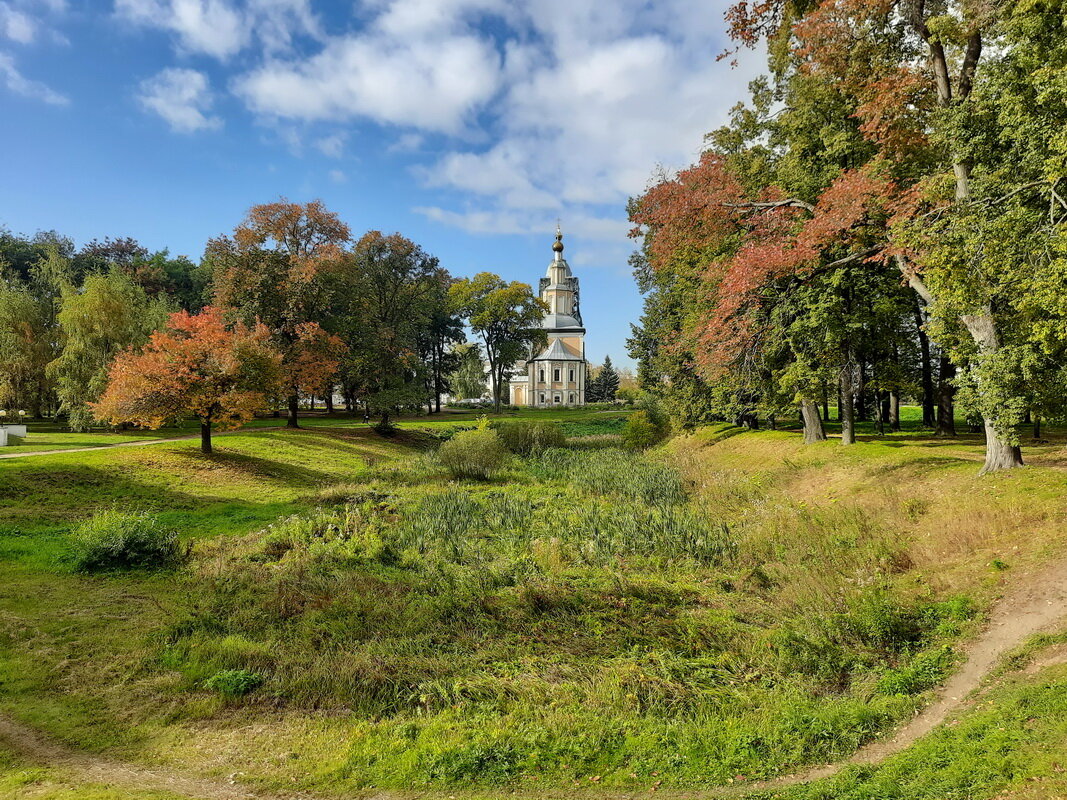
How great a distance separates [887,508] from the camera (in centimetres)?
1171

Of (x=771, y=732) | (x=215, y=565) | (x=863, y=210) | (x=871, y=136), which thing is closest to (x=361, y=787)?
(x=771, y=732)

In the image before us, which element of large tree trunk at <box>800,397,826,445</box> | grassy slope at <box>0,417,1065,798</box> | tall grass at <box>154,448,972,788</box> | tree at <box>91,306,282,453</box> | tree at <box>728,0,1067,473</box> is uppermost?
tree at <box>728,0,1067,473</box>

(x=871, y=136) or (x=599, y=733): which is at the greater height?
(x=871, y=136)

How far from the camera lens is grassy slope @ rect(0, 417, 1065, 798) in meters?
4.85

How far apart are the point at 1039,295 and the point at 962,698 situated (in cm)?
706

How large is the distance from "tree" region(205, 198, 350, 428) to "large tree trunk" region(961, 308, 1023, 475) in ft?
88.1

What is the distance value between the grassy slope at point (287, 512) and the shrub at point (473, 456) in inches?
189

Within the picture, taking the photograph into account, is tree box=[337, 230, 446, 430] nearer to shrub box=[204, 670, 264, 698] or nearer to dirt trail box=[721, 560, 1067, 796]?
shrub box=[204, 670, 264, 698]

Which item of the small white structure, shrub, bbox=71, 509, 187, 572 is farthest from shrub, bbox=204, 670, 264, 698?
the small white structure

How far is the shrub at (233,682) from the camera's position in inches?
247

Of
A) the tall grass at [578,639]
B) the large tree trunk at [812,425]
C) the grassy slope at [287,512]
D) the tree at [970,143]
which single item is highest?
the tree at [970,143]

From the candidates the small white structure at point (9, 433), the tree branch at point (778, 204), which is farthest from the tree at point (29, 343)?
the tree branch at point (778, 204)

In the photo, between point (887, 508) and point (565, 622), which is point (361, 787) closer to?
point (565, 622)

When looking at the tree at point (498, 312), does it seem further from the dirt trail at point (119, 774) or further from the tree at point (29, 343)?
the dirt trail at point (119, 774)
